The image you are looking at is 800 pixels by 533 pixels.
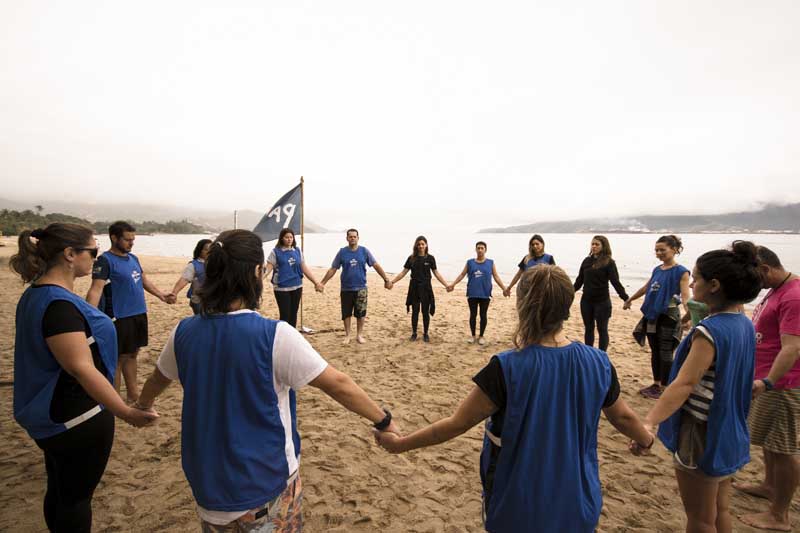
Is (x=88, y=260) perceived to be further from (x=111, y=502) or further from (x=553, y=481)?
(x=553, y=481)

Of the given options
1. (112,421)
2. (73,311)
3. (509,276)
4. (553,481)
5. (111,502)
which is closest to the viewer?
(553,481)

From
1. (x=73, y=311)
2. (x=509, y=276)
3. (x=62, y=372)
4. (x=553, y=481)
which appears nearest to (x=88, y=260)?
(x=73, y=311)

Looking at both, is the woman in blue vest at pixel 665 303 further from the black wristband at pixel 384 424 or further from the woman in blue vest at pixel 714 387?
the black wristband at pixel 384 424

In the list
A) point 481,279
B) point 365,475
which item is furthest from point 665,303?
point 365,475

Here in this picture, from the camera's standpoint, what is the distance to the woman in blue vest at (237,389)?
1529 mm

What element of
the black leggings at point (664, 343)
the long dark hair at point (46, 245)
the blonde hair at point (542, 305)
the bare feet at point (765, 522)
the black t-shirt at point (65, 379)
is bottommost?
the bare feet at point (765, 522)

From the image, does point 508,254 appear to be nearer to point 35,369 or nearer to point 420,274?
point 420,274

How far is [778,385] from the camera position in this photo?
2750mm

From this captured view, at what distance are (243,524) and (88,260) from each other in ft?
5.85

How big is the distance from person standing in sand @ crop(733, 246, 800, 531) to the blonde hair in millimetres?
1966

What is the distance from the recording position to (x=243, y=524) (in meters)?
1.60

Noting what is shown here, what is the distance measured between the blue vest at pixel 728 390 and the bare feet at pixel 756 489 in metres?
1.91

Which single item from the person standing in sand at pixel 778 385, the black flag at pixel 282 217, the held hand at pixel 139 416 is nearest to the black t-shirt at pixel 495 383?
the held hand at pixel 139 416

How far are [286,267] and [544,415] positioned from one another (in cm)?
605
